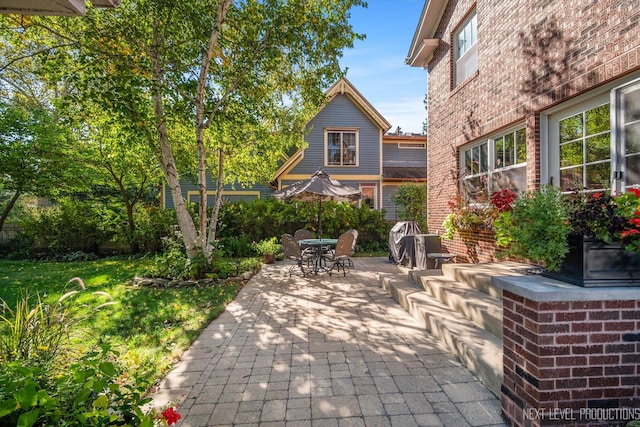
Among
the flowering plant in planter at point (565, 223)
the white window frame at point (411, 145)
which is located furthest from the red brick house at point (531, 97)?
the white window frame at point (411, 145)

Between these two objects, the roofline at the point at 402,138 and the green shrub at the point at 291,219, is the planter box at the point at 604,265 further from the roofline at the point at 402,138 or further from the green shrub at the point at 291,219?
the roofline at the point at 402,138

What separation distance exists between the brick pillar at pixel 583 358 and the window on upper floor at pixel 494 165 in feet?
12.1

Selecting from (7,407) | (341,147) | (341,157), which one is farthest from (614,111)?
(341,147)

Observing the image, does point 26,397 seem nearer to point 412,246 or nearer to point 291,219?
point 412,246

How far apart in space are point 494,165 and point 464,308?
329 cm

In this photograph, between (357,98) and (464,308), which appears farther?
(357,98)

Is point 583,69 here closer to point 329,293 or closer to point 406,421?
point 406,421

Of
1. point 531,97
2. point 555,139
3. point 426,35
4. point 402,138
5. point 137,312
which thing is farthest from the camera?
point 402,138

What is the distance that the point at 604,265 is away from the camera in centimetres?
192

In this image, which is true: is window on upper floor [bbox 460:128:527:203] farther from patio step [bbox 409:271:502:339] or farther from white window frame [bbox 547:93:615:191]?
patio step [bbox 409:271:502:339]

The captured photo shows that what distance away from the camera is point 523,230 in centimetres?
212

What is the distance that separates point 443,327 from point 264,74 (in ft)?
22.5

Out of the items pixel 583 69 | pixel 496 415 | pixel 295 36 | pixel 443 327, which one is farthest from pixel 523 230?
pixel 295 36

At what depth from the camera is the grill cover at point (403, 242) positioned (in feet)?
25.1
